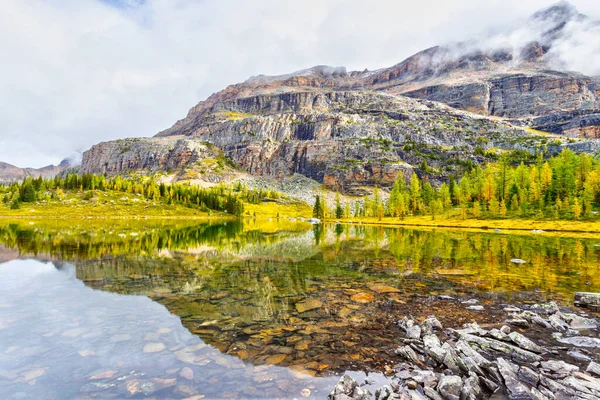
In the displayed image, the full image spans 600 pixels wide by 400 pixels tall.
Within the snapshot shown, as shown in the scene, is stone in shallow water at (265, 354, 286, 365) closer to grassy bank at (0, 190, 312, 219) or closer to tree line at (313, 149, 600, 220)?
tree line at (313, 149, 600, 220)

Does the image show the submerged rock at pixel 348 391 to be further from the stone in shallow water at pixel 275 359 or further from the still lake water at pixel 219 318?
the stone in shallow water at pixel 275 359

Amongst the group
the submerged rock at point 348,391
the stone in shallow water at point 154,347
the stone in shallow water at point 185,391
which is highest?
the submerged rock at point 348,391

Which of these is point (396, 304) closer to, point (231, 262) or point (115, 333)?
point (115, 333)

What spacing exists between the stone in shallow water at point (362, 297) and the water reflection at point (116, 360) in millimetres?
9166

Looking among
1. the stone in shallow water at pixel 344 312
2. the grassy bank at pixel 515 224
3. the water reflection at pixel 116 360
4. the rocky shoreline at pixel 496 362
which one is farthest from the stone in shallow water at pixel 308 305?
the grassy bank at pixel 515 224

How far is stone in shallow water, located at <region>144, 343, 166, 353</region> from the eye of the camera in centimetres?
1136

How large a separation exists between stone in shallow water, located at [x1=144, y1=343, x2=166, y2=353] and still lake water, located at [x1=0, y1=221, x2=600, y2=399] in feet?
0.23

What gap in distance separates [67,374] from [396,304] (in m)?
15.5

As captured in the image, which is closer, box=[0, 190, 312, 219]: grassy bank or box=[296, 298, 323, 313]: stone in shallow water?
box=[296, 298, 323, 313]: stone in shallow water

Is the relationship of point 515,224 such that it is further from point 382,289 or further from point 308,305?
point 308,305

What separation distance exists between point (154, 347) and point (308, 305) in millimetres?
8415

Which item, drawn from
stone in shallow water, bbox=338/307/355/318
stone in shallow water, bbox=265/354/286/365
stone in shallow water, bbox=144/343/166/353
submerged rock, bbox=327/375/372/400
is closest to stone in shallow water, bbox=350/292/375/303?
stone in shallow water, bbox=338/307/355/318

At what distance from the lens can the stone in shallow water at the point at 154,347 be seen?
11.4 m

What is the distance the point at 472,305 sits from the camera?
17219mm
